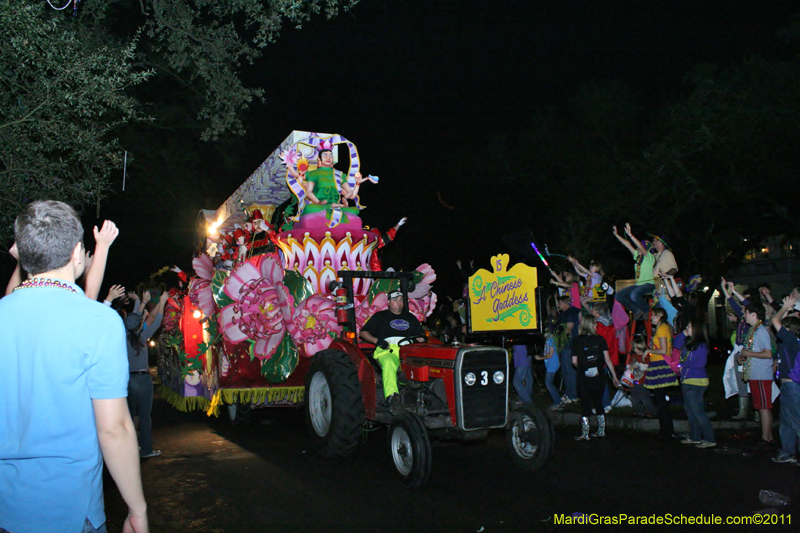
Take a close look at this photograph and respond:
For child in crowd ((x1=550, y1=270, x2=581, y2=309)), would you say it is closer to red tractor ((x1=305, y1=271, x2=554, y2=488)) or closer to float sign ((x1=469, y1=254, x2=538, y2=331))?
float sign ((x1=469, y1=254, x2=538, y2=331))

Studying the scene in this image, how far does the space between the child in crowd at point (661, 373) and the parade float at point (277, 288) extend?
2.90m

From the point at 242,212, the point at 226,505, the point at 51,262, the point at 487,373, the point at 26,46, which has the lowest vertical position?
the point at 226,505

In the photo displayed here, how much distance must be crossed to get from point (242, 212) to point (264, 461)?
515 centimetres

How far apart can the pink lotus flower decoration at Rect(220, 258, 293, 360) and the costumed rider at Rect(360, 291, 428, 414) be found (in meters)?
1.36

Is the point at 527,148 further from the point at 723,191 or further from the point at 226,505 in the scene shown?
the point at 226,505

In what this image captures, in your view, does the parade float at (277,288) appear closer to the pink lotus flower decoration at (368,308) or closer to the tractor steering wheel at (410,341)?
the pink lotus flower decoration at (368,308)

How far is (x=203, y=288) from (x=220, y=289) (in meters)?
0.72

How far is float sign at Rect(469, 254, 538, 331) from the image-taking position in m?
8.02

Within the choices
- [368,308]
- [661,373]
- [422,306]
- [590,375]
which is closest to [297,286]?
[368,308]

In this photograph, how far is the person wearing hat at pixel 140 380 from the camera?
6844 mm

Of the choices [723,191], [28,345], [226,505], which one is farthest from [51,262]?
[723,191]

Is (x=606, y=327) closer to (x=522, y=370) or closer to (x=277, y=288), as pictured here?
(x=522, y=370)

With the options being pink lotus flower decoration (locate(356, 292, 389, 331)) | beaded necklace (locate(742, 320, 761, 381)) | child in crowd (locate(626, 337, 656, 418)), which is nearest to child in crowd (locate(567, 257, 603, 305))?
child in crowd (locate(626, 337, 656, 418))

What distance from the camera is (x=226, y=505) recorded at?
17.3 feet
